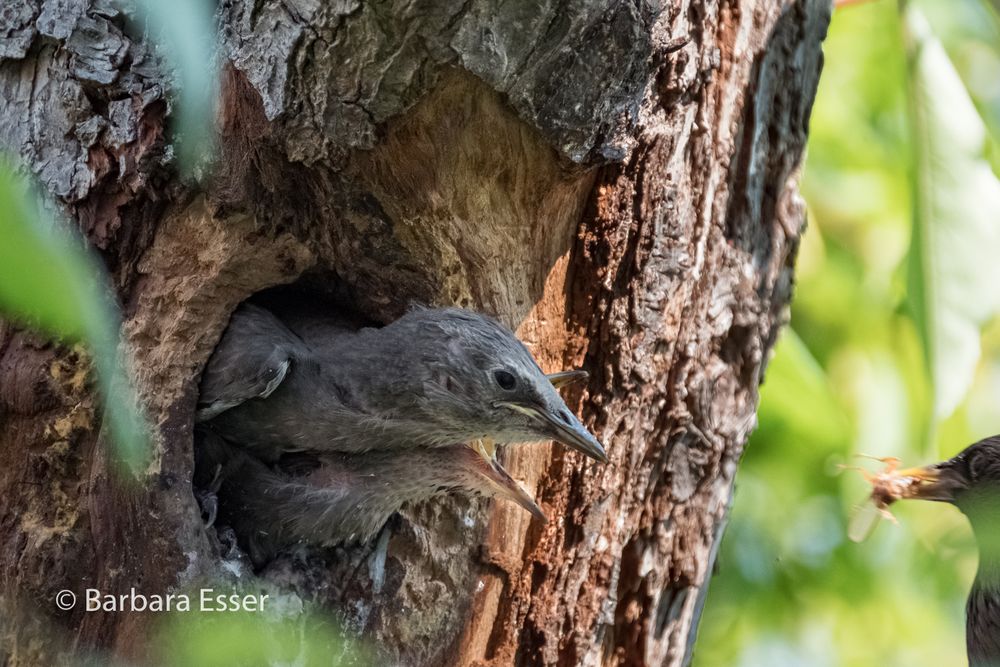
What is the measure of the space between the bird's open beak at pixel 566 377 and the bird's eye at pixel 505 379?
14cm

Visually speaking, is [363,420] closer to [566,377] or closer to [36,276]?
[566,377]

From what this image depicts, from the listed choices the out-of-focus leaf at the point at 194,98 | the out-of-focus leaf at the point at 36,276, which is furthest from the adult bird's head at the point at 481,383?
the out-of-focus leaf at the point at 36,276

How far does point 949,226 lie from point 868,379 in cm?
92

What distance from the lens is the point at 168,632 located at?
7.21 ft

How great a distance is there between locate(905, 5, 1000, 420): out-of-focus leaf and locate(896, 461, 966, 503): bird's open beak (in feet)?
1.35

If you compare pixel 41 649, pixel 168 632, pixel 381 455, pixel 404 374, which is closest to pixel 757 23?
pixel 404 374

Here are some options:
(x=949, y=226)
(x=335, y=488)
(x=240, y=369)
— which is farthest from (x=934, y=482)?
(x=240, y=369)

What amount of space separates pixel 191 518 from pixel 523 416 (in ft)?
2.56

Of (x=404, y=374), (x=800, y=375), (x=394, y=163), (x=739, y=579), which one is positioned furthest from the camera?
(x=739, y=579)

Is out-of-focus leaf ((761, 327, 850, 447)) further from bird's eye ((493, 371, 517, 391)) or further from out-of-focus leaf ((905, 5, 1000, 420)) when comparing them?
bird's eye ((493, 371, 517, 391))

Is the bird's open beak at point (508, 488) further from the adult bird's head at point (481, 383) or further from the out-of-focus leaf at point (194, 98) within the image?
the out-of-focus leaf at point (194, 98)

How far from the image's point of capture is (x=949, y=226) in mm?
3045

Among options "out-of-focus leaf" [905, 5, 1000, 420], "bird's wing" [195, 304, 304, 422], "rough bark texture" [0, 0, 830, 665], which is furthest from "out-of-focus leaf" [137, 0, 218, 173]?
"out-of-focus leaf" [905, 5, 1000, 420]

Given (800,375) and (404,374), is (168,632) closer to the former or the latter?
(404,374)
